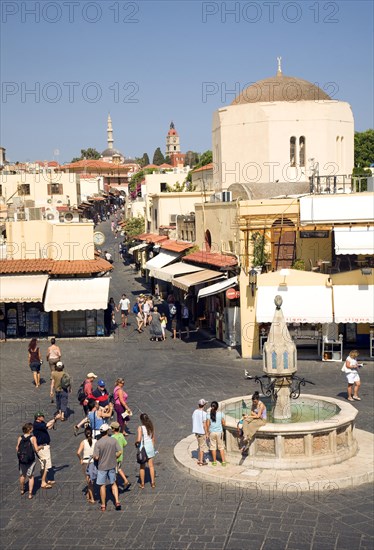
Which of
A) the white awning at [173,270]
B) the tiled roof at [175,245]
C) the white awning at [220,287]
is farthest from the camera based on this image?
the tiled roof at [175,245]

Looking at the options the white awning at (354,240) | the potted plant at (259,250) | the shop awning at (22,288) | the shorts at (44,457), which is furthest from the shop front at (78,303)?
the shorts at (44,457)

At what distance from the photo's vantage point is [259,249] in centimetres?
2702

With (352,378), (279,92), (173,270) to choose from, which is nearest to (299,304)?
(352,378)

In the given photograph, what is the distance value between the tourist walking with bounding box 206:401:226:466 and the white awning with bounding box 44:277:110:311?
15.3m

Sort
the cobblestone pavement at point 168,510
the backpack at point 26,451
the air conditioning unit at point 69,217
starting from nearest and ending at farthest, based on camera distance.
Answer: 1. the cobblestone pavement at point 168,510
2. the backpack at point 26,451
3. the air conditioning unit at point 69,217

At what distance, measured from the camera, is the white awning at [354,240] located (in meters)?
24.9

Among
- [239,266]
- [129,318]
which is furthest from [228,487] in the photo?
[129,318]

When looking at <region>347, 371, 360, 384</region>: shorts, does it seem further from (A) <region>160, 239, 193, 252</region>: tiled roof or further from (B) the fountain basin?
(A) <region>160, 239, 193, 252</region>: tiled roof

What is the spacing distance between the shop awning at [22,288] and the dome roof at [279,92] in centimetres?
1649

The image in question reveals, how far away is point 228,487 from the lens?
1402 centimetres

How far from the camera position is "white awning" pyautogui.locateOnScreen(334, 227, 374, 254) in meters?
24.9

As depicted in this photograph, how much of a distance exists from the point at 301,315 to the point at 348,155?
54.9 ft

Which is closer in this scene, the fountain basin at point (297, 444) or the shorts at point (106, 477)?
the shorts at point (106, 477)

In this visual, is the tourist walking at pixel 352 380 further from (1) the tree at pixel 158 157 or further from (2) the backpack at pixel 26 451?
(1) the tree at pixel 158 157
